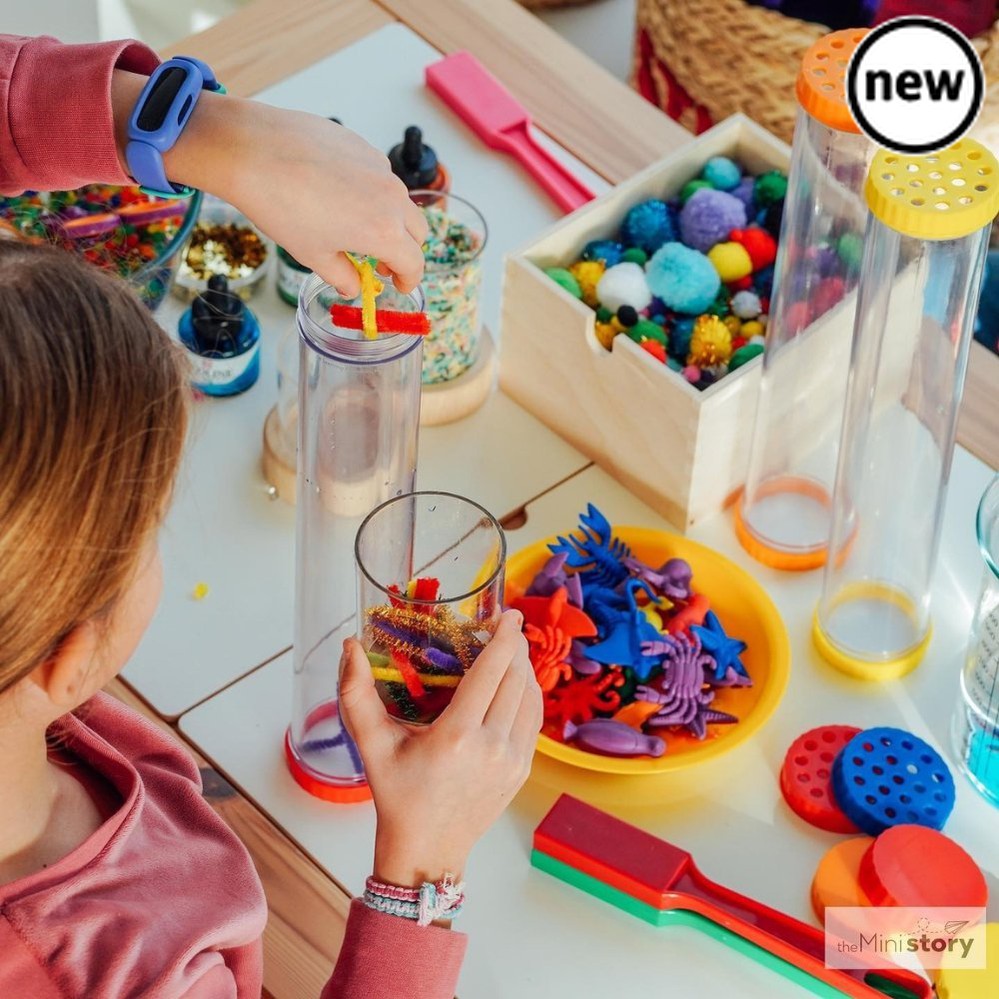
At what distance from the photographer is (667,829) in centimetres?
88

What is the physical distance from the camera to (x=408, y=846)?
714 millimetres

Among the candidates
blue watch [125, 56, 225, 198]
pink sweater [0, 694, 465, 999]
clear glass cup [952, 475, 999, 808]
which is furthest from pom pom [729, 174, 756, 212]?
pink sweater [0, 694, 465, 999]

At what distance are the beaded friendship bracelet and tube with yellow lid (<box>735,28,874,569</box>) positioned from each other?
1.33 feet

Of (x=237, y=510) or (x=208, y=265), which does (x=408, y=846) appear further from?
(x=208, y=265)

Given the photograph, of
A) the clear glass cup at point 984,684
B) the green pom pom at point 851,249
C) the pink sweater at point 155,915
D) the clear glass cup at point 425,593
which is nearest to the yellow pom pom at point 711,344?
the green pom pom at point 851,249

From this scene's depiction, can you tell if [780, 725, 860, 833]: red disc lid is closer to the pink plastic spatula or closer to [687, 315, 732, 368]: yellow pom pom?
[687, 315, 732, 368]: yellow pom pom

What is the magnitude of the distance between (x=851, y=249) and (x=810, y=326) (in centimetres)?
6

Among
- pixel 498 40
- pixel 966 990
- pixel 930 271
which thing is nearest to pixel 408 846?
pixel 966 990

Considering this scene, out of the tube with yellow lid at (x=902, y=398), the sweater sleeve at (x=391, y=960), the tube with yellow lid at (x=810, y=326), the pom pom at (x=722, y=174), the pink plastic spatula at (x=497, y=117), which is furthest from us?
the pink plastic spatula at (x=497, y=117)

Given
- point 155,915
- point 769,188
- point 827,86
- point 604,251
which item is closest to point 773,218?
point 769,188

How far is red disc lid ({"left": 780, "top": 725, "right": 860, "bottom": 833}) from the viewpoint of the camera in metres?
0.88

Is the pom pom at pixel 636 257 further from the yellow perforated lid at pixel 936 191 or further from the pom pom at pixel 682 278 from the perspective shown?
the yellow perforated lid at pixel 936 191

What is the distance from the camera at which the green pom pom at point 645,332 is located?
1049 millimetres

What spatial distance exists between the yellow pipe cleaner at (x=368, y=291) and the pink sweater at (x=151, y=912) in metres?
0.19
